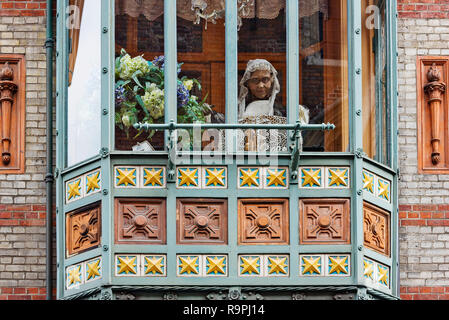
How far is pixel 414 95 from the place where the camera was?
17047 millimetres

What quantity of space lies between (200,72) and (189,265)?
1.95 meters

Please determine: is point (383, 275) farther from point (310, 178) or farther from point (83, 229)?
point (83, 229)

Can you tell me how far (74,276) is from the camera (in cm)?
1545

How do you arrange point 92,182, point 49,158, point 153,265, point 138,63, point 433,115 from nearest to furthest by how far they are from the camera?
point 153,265, point 92,182, point 138,63, point 49,158, point 433,115

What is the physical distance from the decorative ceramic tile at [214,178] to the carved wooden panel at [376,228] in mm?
1379

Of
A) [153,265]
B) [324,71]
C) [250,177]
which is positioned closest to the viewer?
[153,265]

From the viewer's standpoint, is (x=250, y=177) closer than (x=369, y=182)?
Yes

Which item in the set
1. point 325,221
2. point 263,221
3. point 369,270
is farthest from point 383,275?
point 263,221

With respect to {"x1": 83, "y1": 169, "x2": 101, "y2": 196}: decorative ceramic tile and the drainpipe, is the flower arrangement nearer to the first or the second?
{"x1": 83, "y1": 169, "x2": 101, "y2": 196}: decorative ceramic tile

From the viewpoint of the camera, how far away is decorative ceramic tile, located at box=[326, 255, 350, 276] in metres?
15.1

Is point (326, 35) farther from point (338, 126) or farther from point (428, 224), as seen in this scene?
point (428, 224)

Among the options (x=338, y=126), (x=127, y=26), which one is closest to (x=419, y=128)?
(x=338, y=126)

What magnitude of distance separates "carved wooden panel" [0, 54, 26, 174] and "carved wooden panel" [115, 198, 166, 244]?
1891 millimetres

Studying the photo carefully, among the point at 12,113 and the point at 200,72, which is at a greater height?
the point at 200,72
